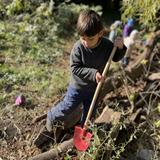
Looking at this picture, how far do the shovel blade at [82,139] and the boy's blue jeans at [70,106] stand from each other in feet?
0.86

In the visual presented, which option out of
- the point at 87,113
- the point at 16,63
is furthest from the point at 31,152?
the point at 16,63

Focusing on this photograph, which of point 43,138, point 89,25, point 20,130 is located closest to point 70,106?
point 43,138

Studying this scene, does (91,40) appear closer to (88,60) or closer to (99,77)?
(88,60)

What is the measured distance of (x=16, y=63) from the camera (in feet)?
19.6

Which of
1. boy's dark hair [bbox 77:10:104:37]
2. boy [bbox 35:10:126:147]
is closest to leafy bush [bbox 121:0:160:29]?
boy [bbox 35:10:126:147]

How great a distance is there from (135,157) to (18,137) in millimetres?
1276

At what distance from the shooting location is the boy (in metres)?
3.67

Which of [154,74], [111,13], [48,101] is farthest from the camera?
[111,13]

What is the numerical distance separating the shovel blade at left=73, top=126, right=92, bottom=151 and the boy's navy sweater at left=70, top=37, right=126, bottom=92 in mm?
447

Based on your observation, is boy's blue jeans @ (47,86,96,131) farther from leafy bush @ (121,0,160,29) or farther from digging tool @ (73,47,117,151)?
leafy bush @ (121,0,160,29)

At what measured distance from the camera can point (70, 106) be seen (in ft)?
13.8

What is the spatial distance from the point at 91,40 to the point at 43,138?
47.7 inches

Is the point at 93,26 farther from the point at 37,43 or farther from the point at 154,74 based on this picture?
the point at 37,43

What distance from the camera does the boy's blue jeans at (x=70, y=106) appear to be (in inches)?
164
